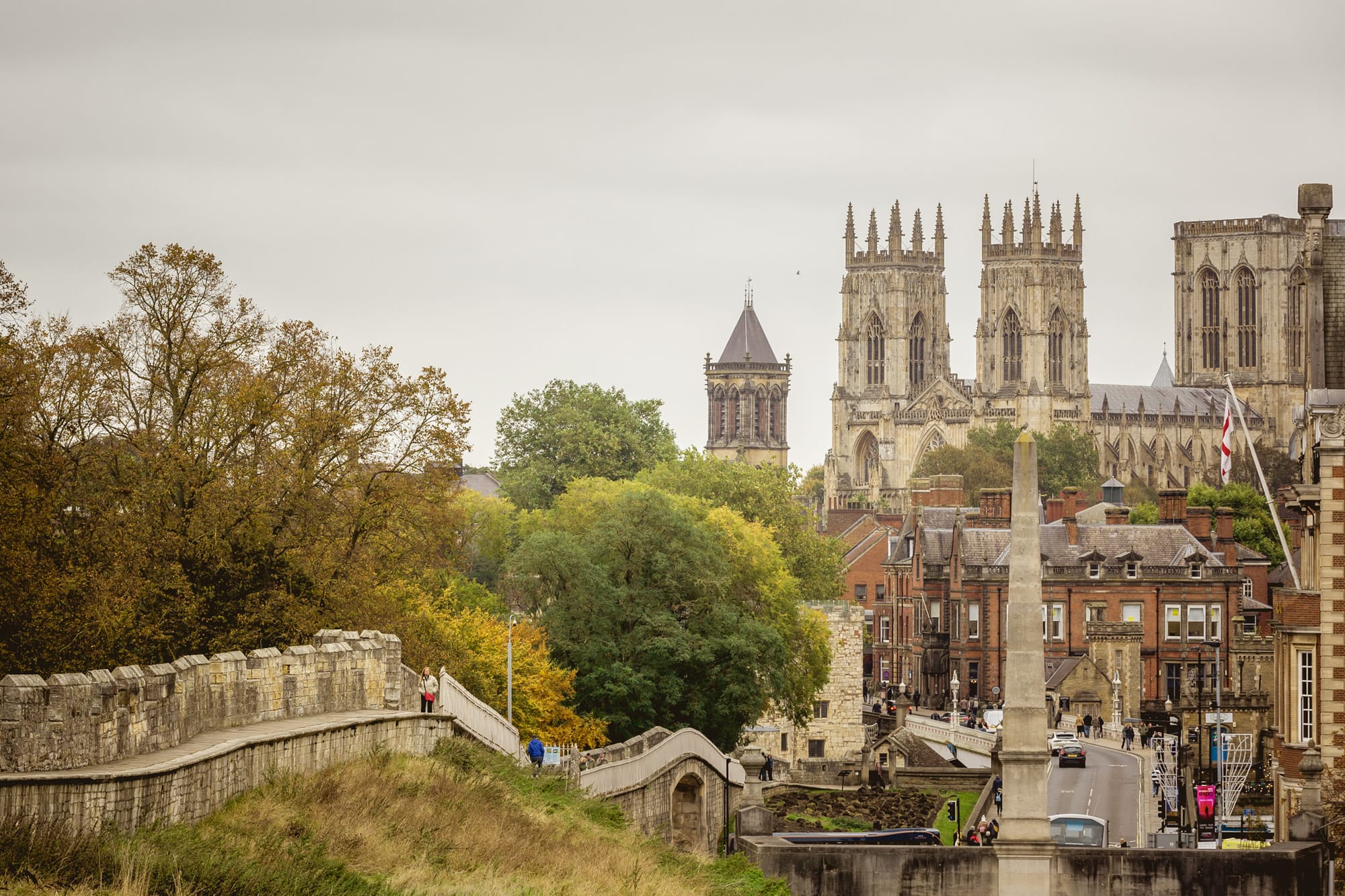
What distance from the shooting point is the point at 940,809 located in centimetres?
6291

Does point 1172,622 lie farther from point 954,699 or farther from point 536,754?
point 536,754

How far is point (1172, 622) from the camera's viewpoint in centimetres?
8831

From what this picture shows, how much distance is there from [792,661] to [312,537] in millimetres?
28897

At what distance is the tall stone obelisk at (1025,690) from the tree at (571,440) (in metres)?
63.9

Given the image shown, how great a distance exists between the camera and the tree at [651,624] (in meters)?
57.7

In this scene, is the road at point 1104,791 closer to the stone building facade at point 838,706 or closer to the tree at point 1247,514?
the stone building facade at point 838,706

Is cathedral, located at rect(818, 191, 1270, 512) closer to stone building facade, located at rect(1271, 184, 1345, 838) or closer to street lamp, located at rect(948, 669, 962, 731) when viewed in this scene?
street lamp, located at rect(948, 669, 962, 731)

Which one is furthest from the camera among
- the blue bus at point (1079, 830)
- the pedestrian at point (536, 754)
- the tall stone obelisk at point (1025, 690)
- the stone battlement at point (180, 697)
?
the blue bus at point (1079, 830)

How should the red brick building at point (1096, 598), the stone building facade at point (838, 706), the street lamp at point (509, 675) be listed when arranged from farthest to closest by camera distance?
1. the red brick building at point (1096, 598)
2. the stone building facade at point (838, 706)
3. the street lamp at point (509, 675)

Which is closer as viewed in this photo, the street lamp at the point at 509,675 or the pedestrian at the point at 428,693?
the pedestrian at the point at 428,693

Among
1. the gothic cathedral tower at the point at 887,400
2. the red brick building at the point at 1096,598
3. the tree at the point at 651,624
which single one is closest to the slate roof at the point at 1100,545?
the red brick building at the point at 1096,598

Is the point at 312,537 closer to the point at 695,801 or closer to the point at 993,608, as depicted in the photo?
the point at 695,801

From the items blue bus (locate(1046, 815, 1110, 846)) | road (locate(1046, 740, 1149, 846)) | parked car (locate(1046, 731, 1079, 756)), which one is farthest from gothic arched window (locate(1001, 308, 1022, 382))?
blue bus (locate(1046, 815, 1110, 846))

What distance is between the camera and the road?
52.3 meters
